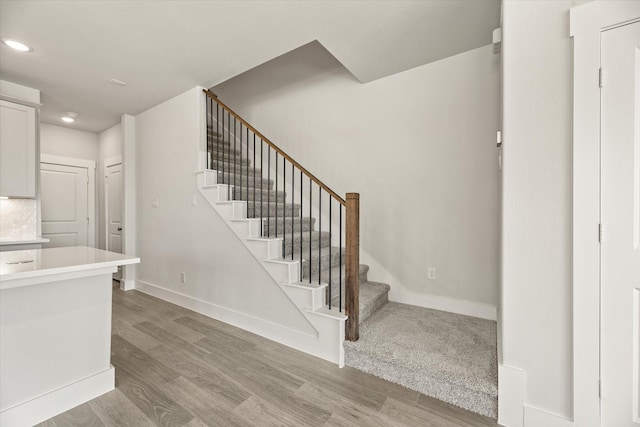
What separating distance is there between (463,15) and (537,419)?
2.64 meters

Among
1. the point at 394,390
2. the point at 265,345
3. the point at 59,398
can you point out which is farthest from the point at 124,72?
the point at 394,390

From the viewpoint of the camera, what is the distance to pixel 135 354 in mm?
2293

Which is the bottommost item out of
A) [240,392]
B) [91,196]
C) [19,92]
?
[240,392]

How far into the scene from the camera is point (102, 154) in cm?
511

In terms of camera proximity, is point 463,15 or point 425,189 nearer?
point 463,15

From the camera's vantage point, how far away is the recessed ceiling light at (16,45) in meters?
2.44

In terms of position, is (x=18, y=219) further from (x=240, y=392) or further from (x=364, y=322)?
(x=364, y=322)

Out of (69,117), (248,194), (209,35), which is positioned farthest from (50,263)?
(69,117)

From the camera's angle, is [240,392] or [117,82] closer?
[240,392]

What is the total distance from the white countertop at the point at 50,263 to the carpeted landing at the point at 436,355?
173 cm

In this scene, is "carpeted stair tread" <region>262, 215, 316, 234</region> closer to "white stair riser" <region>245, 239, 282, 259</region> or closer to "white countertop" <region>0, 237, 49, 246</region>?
"white stair riser" <region>245, 239, 282, 259</region>

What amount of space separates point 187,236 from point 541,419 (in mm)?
3476

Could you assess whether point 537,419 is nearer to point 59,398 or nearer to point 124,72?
point 59,398

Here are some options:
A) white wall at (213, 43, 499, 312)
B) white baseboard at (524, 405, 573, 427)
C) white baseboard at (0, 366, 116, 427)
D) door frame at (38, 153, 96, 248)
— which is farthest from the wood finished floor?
door frame at (38, 153, 96, 248)
